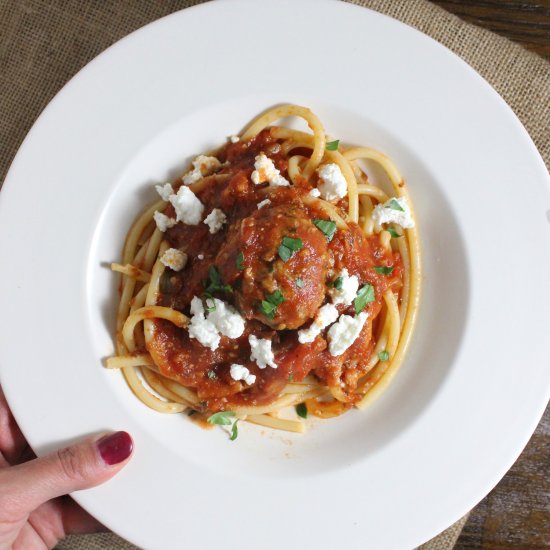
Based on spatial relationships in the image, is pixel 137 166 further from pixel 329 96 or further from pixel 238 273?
pixel 329 96

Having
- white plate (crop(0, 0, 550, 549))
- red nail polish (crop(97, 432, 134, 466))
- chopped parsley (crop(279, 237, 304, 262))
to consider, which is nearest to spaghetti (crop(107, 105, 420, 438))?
chopped parsley (crop(279, 237, 304, 262))

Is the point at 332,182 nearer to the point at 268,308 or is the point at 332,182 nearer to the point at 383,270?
the point at 383,270

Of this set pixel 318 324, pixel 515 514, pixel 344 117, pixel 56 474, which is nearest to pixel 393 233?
pixel 344 117

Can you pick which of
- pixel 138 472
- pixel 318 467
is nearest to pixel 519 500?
pixel 318 467

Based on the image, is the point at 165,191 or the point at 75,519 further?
the point at 75,519

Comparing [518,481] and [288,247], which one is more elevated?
[288,247]
